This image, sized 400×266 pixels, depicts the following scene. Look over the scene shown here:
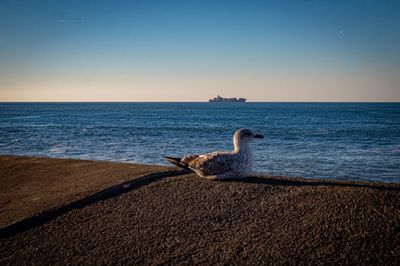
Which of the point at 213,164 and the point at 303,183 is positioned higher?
the point at 213,164

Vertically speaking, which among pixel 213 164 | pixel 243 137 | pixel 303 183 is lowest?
pixel 303 183

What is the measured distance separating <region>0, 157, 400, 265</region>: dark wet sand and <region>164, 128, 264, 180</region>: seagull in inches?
25.2

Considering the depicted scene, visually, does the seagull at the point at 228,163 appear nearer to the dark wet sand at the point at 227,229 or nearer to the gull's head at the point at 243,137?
the gull's head at the point at 243,137

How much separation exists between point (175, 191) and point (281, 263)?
3062mm

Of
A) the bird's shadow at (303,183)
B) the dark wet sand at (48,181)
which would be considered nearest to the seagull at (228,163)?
the bird's shadow at (303,183)

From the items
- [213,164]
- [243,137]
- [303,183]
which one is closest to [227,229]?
[213,164]

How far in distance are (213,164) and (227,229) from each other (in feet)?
8.10

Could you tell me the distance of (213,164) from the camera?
23.5 ft

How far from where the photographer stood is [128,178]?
7320 mm

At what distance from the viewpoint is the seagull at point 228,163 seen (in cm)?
716

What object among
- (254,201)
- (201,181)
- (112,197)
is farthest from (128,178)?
(254,201)

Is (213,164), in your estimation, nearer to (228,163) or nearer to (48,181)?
(228,163)

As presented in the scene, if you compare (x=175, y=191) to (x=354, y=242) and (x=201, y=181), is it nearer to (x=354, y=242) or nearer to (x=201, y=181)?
(x=201, y=181)

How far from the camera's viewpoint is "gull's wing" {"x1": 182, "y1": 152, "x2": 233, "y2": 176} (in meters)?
7.16
